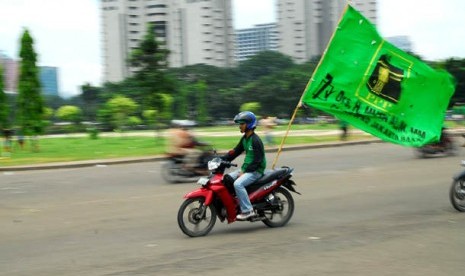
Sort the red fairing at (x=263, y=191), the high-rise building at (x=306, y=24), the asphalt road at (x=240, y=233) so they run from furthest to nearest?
the high-rise building at (x=306, y=24), the red fairing at (x=263, y=191), the asphalt road at (x=240, y=233)

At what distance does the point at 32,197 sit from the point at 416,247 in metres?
7.94

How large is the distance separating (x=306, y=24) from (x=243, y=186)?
130 m

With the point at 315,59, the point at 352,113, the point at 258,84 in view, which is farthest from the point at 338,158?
the point at 315,59

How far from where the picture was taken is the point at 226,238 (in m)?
6.95

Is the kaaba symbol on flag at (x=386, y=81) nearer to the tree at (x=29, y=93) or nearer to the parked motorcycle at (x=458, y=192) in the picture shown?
the parked motorcycle at (x=458, y=192)

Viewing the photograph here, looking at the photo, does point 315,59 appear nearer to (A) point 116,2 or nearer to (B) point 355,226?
(A) point 116,2

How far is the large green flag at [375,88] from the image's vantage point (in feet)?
28.3

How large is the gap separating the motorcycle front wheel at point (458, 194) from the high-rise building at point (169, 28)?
111 metres

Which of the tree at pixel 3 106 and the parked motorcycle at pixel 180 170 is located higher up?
the tree at pixel 3 106

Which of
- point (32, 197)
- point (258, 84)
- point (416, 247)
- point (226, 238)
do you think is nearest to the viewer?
point (416, 247)

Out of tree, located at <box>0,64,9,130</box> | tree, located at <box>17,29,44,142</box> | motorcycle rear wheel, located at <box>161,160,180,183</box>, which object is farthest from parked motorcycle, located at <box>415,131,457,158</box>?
tree, located at <box>0,64,9,130</box>

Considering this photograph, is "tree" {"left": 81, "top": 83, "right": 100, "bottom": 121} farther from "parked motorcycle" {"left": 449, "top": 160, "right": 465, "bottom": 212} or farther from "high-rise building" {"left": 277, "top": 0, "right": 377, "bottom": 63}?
"parked motorcycle" {"left": 449, "top": 160, "right": 465, "bottom": 212}

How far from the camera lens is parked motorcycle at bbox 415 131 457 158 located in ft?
56.9

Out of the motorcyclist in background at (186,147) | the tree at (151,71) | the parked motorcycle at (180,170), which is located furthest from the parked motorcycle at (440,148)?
the tree at (151,71)
